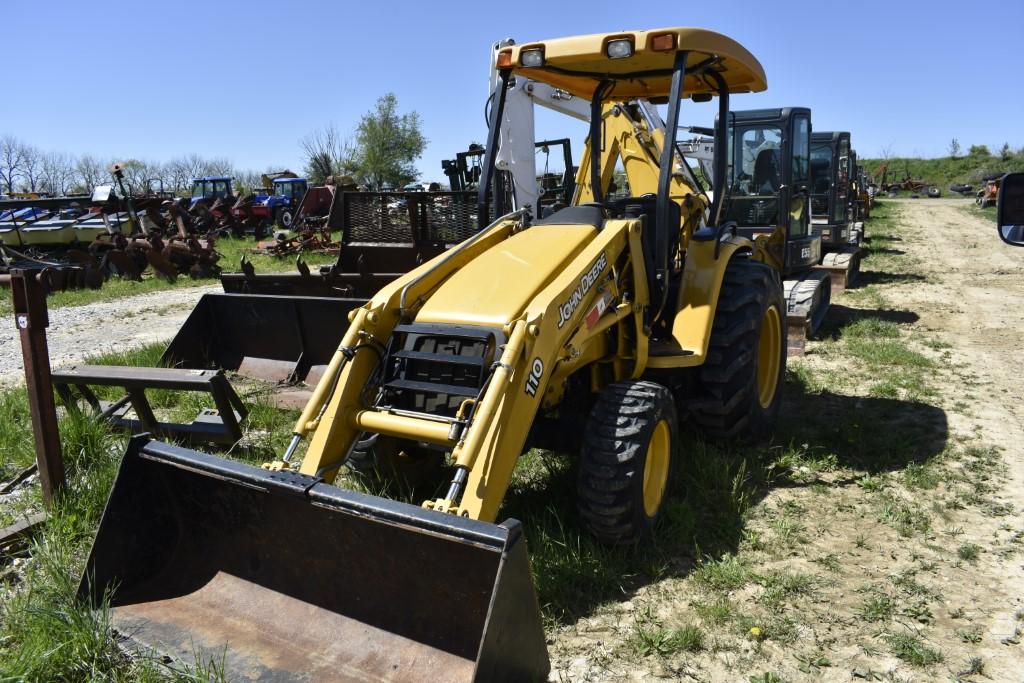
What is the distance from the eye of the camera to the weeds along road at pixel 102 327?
332 inches

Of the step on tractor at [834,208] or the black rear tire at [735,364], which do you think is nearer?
the black rear tire at [735,364]

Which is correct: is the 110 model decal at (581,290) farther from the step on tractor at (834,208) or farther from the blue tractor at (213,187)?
the blue tractor at (213,187)

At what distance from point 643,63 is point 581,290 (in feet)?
5.61

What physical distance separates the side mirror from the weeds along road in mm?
7990

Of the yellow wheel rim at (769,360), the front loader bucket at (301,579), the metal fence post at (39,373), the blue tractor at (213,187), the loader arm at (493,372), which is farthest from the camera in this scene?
the blue tractor at (213,187)

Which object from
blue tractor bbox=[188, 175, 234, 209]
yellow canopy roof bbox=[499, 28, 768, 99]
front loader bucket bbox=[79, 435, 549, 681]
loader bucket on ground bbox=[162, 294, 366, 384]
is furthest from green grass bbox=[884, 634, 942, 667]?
blue tractor bbox=[188, 175, 234, 209]

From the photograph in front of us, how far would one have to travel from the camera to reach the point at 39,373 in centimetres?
383

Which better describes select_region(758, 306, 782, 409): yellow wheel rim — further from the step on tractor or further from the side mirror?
the step on tractor

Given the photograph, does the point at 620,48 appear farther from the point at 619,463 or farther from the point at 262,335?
the point at 262,335

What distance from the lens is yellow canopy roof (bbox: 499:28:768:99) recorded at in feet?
12.9

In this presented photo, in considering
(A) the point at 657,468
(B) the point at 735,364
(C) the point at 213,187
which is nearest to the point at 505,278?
(A) the point at 657,468

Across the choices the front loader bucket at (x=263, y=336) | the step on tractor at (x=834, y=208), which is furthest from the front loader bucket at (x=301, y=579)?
the step on tractor at (x=834, y=208)

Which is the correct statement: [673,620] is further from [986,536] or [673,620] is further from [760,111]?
[760,111]

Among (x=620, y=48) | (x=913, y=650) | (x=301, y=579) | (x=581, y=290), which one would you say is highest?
(x=620, y=48)
